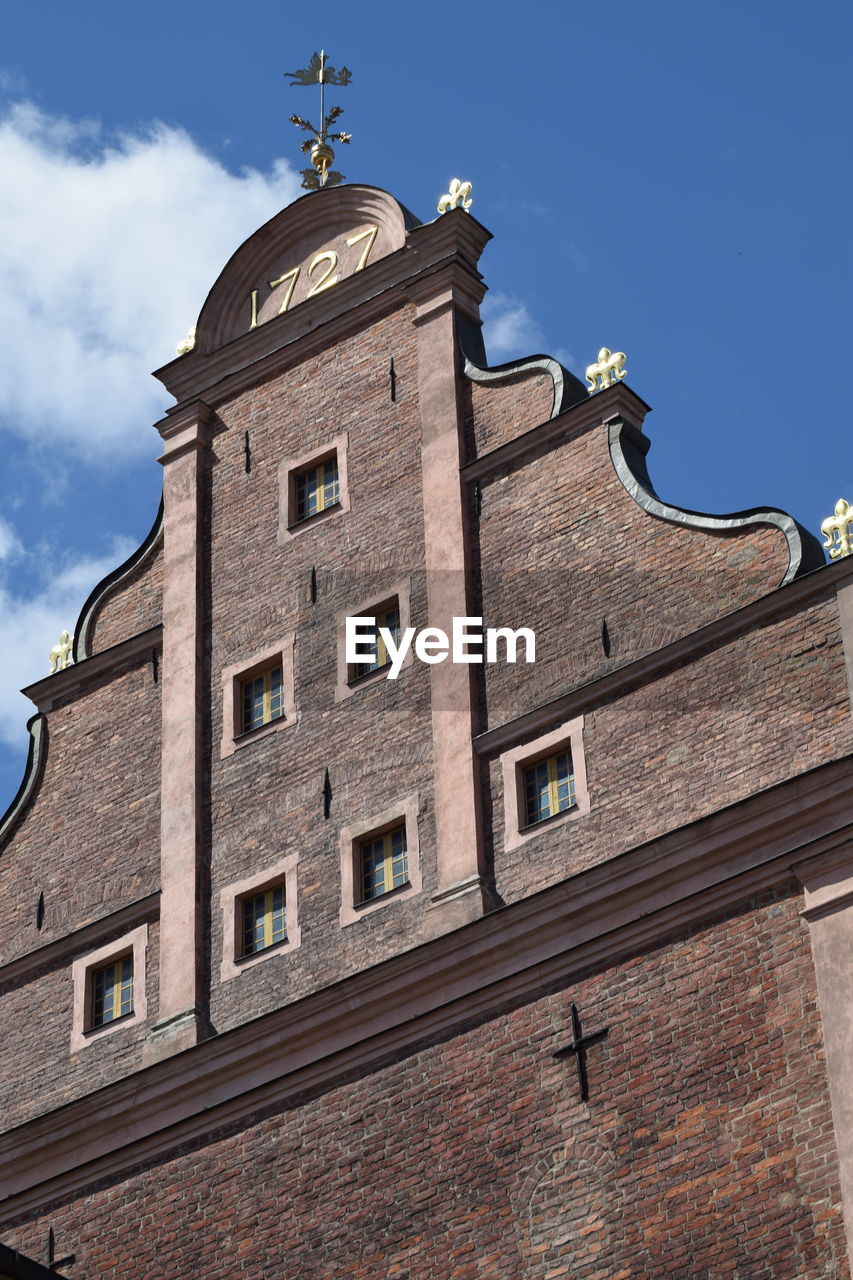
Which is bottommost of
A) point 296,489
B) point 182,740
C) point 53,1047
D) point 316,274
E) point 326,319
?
point 53,1047

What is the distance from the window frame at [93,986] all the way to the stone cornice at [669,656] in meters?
4.41

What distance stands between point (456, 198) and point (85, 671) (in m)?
6.65

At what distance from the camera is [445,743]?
28609 millimetres

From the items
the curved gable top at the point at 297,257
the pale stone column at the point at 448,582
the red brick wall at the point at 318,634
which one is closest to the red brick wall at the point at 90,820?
the red brick wall at the point at 318,634

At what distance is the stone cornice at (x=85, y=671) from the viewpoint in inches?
1267

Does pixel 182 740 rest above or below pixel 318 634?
below

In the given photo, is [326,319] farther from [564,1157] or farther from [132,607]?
[564,1157]

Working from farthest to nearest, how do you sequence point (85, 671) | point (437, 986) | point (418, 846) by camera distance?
point (85, 671) < point (418, 846) < point (437, 986)

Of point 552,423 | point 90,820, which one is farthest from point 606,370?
point 90,820

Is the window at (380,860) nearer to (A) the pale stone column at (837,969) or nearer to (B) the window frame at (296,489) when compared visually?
(B) the window frame at (296,489)

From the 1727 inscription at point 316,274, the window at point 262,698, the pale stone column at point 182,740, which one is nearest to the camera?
the pale stone column at point 182,740

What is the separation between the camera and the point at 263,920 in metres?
29.4

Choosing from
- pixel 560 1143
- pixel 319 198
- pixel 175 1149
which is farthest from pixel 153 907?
pixel 319 198

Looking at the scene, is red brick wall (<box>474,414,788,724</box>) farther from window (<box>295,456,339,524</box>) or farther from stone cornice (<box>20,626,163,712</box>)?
stone cornice (<box>20,626,163,712</box>)
